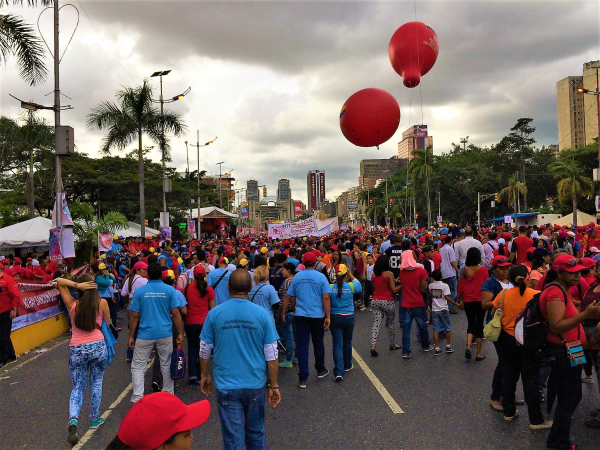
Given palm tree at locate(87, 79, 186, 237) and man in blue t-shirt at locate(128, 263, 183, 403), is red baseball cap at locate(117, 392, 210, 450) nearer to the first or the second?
man in blue t-shirt at locate(128, 263, 183, 403)

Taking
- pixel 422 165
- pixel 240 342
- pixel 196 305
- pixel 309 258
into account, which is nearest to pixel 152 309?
pixel 196 305

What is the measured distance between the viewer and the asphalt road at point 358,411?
437cm

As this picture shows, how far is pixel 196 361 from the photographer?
6.47m

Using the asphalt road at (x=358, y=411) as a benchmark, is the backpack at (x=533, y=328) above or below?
above

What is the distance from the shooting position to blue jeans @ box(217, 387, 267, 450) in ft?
11.0

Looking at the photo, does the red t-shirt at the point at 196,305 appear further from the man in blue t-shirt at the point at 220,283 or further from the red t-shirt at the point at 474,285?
the red t-shirt at the point at 474,285

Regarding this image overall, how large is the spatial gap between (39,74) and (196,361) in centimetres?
1023

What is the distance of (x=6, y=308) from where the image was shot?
766 cm

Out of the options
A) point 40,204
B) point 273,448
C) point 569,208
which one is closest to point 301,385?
point 273,448

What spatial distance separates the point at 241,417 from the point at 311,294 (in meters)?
2.76

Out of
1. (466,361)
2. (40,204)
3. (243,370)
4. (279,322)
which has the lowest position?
(466,361)

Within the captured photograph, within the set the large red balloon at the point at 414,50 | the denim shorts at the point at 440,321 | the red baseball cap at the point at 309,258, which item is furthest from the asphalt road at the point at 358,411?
the large red balloon at the point at 414,50

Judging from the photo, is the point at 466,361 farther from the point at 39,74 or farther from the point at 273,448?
the point at 39,74

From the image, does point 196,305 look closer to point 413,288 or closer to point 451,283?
point 413,288
